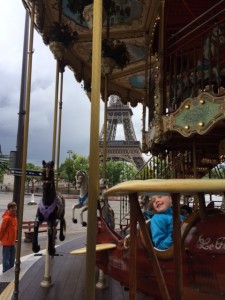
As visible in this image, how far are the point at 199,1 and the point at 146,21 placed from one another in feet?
5.45

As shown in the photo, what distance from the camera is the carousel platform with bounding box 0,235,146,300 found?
15.1 feet

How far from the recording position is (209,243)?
272 centimetres

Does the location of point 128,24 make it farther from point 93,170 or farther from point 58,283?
point 93,170

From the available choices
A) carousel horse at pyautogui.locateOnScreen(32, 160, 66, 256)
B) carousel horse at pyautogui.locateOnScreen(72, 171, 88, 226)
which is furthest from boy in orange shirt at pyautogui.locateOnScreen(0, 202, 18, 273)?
carousel horse at pyautogui.locateOnScreen(32, 160, 66, 256)

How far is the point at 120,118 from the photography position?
61.4m

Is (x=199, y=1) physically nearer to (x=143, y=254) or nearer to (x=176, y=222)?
(x=143, y=254)

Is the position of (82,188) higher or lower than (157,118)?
lower

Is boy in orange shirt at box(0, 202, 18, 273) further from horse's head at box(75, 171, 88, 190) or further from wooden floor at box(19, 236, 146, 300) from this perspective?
horse's head at box(75, 171, 88, 190)

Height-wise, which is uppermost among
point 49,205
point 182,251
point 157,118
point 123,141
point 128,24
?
point 123,141

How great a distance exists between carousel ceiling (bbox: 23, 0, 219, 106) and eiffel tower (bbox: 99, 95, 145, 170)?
43.2 metres

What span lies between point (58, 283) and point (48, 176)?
71.9 inches

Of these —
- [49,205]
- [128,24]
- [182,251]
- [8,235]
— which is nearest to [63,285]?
[49,205]

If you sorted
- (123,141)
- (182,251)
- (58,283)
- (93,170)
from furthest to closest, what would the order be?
(123,141) → (58,283) → (182,251) → (93,170)

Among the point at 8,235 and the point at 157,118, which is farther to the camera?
the point at 8,235
